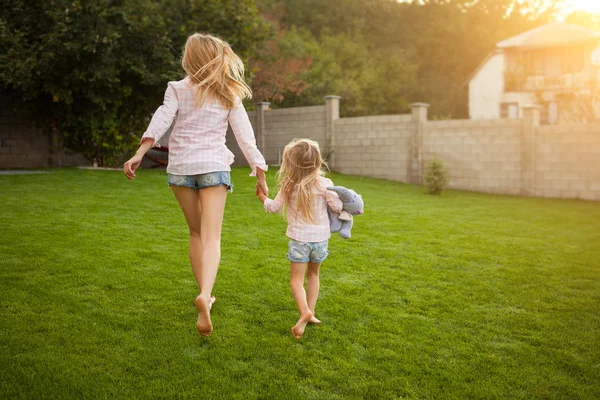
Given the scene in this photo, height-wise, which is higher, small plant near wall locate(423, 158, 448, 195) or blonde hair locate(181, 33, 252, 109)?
blonde hair locate(181, 33, 252, 109)

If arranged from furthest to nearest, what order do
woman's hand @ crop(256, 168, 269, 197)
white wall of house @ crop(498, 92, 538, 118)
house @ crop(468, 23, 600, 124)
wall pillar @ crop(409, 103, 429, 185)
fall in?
white wall of house @ crop(498, 92, 538, 118) → house @ crop(468, 23, 600, 124) → wall pillar @ crop(409, 103, 429, 185) → woman's hand @ crop(256, 168, 269, 197)

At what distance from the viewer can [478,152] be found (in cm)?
1477

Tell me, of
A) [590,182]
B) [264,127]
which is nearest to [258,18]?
[264,127]

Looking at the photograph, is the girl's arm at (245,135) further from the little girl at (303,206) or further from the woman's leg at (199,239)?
the woman's leg at (199,239)

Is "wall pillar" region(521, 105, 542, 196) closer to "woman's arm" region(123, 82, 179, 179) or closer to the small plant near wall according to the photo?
the small plant near wall

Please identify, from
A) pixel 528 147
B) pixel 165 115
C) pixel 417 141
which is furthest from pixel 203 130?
pixel 417 141

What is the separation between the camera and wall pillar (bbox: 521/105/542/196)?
13906 millimetres

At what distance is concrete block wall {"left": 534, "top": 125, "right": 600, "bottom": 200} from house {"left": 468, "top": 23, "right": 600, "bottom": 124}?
1586 cm

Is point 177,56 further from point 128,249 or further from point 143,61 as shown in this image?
point 128,249

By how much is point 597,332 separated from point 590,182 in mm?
10412

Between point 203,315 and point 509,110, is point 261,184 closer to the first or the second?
point 203,315

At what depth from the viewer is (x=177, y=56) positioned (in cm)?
1549

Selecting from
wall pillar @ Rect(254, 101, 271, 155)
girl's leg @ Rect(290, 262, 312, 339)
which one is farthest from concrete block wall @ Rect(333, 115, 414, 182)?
girl's leg @ Rect(290, 262, 312, 339)

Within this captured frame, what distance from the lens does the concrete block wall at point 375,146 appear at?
1588cm
